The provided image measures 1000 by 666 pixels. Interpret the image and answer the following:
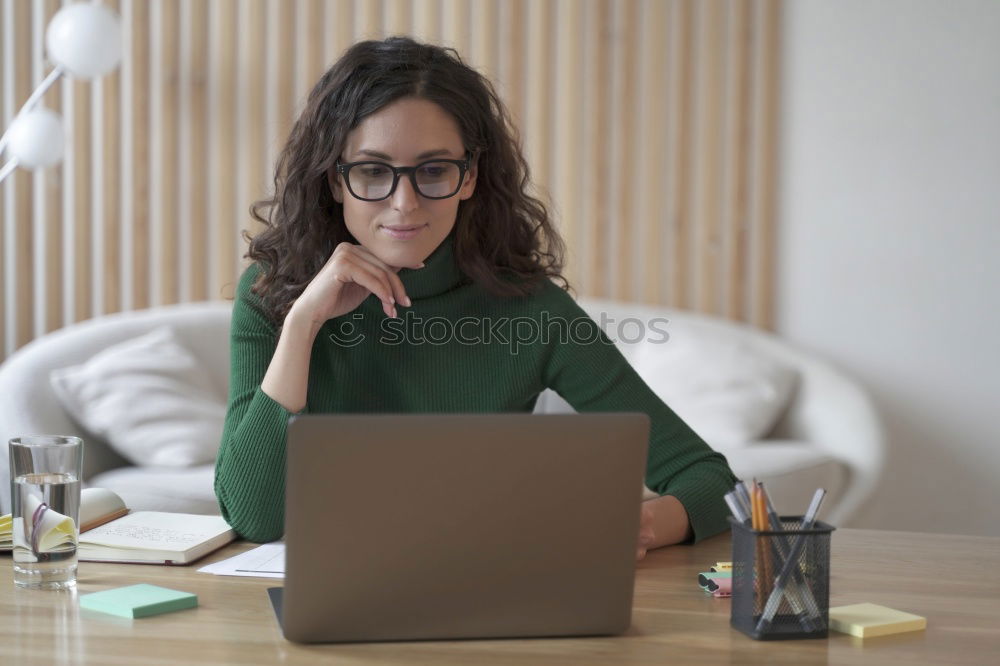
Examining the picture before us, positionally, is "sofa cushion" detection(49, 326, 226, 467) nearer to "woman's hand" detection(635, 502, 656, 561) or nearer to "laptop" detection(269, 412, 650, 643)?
"woman's hand" detection(635, 502, 656, 561)

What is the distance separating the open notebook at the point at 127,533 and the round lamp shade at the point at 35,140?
1908 millimetres

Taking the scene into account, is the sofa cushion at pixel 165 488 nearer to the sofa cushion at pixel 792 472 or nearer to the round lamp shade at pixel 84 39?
the round lamp shade at pixel 84 39

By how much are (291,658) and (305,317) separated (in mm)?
697

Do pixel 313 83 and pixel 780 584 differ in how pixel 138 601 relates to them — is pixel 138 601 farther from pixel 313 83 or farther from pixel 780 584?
pixel 313 83

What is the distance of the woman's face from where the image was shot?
164 cm

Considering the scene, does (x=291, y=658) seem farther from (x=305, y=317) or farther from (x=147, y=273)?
(x=147, y=273)

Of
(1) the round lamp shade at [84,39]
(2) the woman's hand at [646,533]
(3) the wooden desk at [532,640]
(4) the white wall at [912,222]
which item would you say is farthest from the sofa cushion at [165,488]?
(4) the white wall at [912,222]

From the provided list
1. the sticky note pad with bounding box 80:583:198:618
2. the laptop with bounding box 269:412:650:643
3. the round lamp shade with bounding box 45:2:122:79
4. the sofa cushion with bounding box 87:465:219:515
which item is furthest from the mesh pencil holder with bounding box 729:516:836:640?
the round lamp shade with bounding box 45:2:122:79

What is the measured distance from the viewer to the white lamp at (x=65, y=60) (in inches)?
118

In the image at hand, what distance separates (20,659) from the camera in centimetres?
95

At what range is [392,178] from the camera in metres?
1.62

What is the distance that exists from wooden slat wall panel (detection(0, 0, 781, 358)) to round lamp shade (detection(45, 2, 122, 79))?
1.92 feet

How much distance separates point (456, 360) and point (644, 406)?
31cm

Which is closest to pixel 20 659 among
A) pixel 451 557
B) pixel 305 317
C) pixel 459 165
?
pixel 451 557
